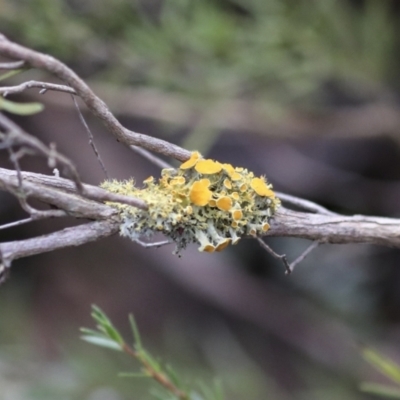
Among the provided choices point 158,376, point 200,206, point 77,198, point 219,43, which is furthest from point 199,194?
point 219,43

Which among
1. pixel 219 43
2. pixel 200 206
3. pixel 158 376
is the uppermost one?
pixel 219 43

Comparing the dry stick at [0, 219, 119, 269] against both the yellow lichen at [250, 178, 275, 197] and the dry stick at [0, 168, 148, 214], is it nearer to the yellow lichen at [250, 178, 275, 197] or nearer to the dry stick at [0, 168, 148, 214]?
the dry stick at [0, 168, 148, 214]

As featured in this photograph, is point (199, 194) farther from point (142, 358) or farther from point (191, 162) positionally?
point (142, 358)

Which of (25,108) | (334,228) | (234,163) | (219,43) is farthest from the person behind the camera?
(234,163)

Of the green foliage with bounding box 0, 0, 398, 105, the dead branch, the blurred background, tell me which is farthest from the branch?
the green foliage with bounding box 0, 0, 398, 105

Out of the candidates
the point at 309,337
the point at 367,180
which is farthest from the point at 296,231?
the point at 309,337

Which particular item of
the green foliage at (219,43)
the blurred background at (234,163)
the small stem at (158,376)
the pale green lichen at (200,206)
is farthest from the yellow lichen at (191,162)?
the green foliage at (219,43)

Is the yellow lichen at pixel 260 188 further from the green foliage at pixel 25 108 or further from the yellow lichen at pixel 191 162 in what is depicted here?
the green foliage at pixel 25 108
